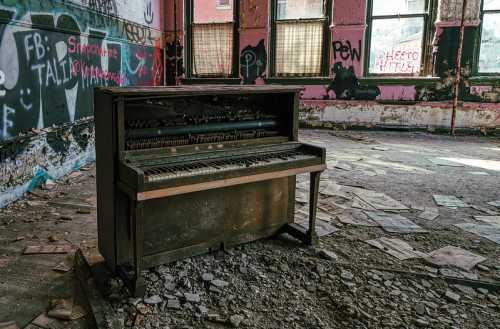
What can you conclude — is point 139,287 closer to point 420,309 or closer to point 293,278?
point 293,278

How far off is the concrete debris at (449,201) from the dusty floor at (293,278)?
0.09 m

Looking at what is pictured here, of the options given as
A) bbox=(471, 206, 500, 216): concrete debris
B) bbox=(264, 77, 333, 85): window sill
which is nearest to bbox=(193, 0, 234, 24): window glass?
bbox=(264, 77, 333, 85): window sill

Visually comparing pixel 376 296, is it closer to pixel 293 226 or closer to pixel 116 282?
pixel 293 226

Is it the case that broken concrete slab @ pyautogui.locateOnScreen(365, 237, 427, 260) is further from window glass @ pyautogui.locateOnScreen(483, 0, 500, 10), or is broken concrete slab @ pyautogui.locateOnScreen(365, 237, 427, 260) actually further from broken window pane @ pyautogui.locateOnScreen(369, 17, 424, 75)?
window glass @ pyautogui.locateOnScreen(483, 0, 500, 10)

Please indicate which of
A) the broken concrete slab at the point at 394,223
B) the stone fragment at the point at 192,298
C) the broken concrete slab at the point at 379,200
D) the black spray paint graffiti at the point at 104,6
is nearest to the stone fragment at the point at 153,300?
the stone fragment at the point at 192,298

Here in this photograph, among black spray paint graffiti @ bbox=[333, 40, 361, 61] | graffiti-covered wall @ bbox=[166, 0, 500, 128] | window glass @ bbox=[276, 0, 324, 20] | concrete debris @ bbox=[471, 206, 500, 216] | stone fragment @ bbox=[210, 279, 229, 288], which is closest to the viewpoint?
stone fragment @ bbox=[210, 279, 229, 288]

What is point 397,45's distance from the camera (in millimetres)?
8930

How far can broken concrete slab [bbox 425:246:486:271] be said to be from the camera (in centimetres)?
324

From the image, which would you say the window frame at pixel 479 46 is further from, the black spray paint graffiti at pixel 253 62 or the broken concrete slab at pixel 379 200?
the broken concrete slab at pixel 379 200

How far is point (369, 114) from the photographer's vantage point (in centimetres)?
929

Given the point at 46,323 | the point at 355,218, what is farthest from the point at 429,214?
the point at 46,323

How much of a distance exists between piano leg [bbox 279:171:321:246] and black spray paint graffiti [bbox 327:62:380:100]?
6.21 metres

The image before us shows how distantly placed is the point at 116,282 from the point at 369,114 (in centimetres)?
752

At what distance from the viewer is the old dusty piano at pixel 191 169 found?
2.71 metres
